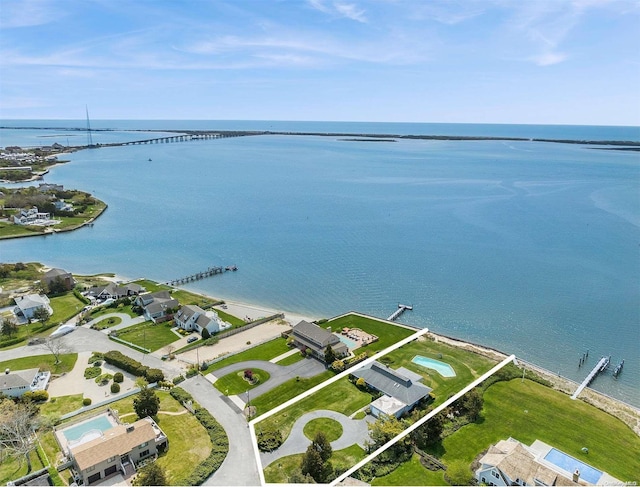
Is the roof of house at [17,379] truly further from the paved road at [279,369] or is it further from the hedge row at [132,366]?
the paved road at [279,369]

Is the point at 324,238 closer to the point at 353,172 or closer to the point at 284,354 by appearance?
the point at 284,354

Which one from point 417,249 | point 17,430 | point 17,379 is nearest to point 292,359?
point 17,430

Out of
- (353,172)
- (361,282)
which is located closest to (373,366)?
(361,282)

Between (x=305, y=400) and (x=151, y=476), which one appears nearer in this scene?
(x=151, y=476)

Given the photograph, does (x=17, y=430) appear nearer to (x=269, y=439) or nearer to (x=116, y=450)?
(x=116, y=450)

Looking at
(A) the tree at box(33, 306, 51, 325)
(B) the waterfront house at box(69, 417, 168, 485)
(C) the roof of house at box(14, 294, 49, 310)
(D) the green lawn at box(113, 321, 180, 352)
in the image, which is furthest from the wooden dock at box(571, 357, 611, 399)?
(C) the roof of house at box(14, 294, 49, 310)

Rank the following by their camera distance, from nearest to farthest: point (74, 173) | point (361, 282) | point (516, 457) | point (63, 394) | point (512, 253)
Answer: point (516, 457), point (63, 394), point (361, 282), point (512, 253), point (74, 173)

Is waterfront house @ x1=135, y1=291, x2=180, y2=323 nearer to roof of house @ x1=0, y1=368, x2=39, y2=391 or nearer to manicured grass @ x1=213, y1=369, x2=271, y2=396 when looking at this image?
roof of house @ x1=0, y1=368, x2=39, y2=391
